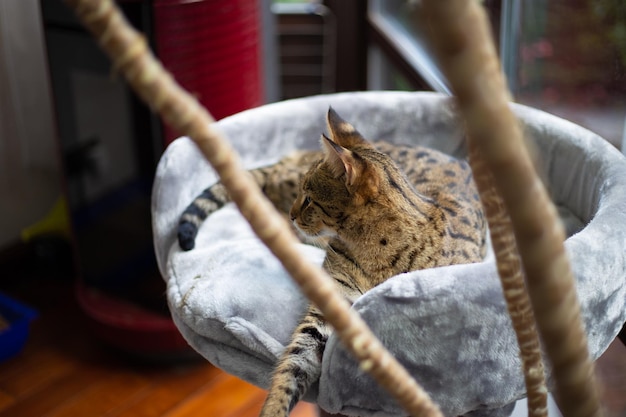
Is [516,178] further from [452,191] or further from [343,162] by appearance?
[452,191]

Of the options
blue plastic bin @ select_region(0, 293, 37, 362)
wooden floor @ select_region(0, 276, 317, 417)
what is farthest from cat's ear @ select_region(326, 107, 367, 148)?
blue plastic bin @ select_region(0, 293, 37, 362)

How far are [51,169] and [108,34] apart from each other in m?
2.08

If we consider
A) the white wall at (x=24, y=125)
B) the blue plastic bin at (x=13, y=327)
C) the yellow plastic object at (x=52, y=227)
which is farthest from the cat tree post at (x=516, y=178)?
the yellow plastic object at (x=52, y=227)

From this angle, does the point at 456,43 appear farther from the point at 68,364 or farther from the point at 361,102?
the point at 68,364

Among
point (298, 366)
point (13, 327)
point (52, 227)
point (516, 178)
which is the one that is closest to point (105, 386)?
point (13, 327)

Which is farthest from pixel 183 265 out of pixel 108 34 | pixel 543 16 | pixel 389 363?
pixel 543 16

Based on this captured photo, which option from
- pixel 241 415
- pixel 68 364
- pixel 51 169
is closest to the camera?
pixel 241 415

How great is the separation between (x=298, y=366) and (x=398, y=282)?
22cm

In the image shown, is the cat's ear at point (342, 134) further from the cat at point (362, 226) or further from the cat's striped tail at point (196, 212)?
the cat's striped tail at point (196, 212)

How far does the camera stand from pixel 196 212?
1505mm

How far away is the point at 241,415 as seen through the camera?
1.84 meters

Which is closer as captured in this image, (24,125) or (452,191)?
(452,191)

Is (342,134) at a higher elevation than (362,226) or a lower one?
higher

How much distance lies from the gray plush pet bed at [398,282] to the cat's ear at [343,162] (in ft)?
0.73
